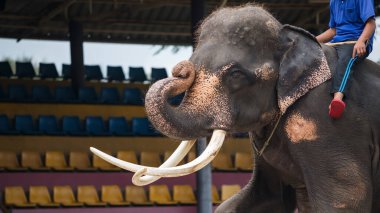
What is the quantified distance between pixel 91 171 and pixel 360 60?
1311 cm

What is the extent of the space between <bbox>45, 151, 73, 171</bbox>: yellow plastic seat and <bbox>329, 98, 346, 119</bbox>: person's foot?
42.9 feet

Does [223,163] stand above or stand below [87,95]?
below

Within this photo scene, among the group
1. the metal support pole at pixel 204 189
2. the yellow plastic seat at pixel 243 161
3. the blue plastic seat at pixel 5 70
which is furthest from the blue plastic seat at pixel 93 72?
the metal support pole at pixel 204 189

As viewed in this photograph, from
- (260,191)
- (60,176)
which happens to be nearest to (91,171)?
(60,176)

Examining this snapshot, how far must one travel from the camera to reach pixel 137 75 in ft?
79.9

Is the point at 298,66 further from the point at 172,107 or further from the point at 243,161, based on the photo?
the point at 243,161

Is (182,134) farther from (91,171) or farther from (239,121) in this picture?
(91,171)

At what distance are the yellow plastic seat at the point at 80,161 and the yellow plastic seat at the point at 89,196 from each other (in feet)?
3.43

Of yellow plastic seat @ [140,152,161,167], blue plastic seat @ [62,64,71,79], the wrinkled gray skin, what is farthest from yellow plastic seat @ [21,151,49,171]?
the wrinkled gray skin

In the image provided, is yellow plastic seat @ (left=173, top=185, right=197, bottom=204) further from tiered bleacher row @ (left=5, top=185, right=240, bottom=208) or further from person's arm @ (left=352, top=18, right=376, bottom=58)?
person's arm @ (left=352, top=18, right=376, bottom=58)

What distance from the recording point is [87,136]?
2080cm

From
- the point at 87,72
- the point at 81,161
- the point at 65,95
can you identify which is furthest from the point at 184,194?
the point at 87,72

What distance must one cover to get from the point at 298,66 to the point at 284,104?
0.86 ft

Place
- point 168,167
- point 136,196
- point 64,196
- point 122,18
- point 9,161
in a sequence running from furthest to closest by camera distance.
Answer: point 122,18 < point 9,161 < point 136,196 < point 64,196 < point 168,167
